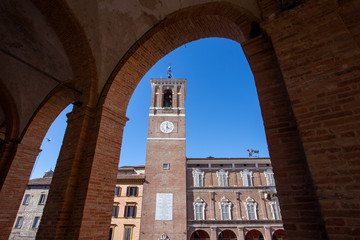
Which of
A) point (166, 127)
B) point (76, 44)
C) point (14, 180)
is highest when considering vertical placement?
point (166, 127)

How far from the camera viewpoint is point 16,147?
6.09 meters

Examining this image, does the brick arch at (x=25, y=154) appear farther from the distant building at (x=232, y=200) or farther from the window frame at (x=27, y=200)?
the window frame at (x=27, y=200)

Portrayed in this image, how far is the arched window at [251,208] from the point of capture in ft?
70.8

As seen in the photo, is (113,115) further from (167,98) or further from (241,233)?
(167,98)

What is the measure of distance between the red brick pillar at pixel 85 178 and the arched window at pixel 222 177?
69.4 feet

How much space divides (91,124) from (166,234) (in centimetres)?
1913

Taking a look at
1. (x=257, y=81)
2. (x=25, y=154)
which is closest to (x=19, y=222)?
(x=25, y=154)

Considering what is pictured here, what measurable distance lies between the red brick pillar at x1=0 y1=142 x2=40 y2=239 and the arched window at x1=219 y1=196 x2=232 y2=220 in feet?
66.2

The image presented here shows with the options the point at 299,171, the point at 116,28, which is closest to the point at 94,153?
the point at 116,28

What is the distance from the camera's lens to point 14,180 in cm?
579

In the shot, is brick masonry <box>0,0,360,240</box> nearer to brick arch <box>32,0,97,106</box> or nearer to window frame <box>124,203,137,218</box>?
brick arch <box>32,0,97,106</box>

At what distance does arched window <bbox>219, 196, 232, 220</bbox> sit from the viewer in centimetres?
2162

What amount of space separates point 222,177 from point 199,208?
4507 mm

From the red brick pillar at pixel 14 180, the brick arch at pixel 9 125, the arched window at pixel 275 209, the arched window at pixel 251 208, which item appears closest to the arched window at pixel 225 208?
the arched window at pixel 251 208
